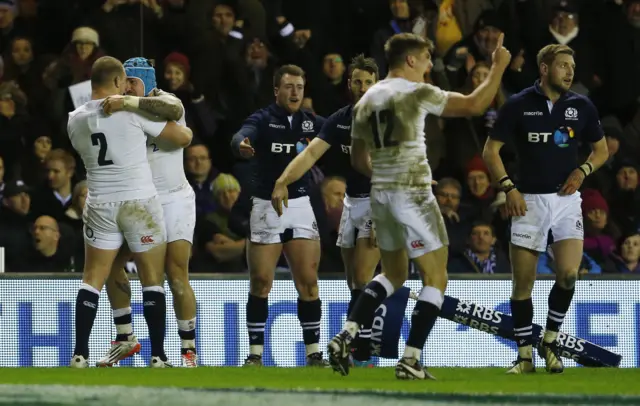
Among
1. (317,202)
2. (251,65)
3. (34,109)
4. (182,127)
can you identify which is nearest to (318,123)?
(182,127)

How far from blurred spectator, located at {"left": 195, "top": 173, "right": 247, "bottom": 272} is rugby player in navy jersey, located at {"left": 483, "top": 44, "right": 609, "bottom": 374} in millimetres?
4111

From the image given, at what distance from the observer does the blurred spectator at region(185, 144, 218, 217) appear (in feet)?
45.7

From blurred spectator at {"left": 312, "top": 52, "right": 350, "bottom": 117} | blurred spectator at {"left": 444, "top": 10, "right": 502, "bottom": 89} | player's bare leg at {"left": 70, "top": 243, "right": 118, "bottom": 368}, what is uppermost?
blurred spectator at {"left": 444, "top": 10, "right": 502, "bottom": 89}

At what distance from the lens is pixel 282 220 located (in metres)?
11.1

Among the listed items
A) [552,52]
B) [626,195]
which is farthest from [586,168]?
[626,195]

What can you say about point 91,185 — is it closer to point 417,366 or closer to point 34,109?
point 417,366

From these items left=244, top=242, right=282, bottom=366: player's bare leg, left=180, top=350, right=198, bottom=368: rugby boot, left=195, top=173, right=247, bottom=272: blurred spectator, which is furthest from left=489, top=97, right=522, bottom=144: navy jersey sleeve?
left=195, top=173, right=247, bottom=272: blurred spectator

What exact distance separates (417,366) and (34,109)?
23.8 ft

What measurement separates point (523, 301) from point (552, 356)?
0.44m

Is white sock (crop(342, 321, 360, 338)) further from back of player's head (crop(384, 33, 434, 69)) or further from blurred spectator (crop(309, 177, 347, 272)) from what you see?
blurred spectator (crop(309, 177, 347, 272))

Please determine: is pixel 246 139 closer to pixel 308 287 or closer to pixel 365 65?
pixel 365 65

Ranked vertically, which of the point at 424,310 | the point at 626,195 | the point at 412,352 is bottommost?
the point at 412,352

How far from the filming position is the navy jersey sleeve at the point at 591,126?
33.7 feet

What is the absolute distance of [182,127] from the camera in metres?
10.3
